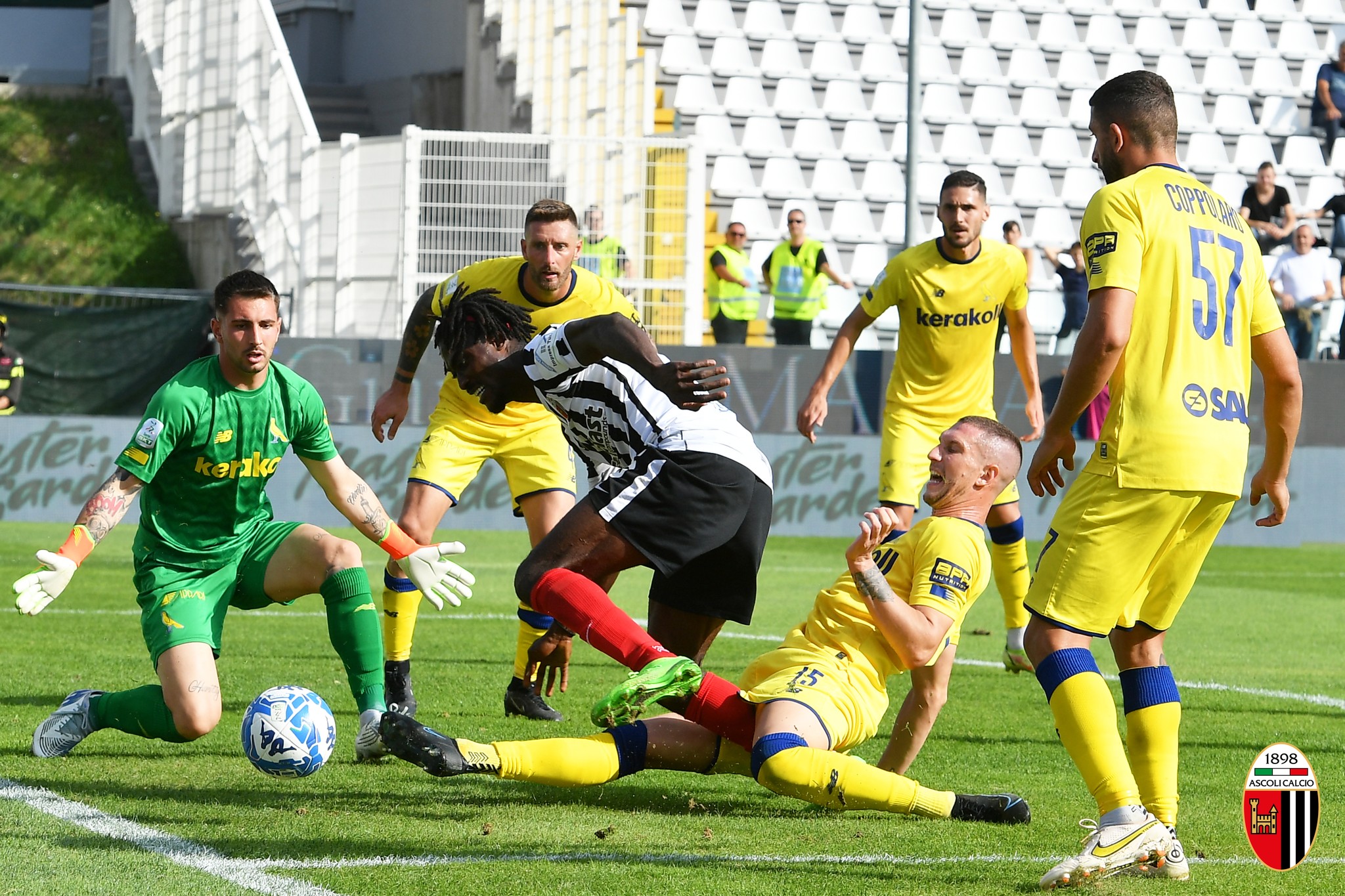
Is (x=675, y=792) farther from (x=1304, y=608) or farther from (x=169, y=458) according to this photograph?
(x=1304, y=608)

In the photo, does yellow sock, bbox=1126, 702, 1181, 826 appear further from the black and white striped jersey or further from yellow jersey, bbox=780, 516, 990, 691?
the black and white striped jersey

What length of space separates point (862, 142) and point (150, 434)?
16664mm

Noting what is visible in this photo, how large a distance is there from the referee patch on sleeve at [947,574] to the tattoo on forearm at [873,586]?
22cm

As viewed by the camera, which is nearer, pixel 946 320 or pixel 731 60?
pixel 946 320

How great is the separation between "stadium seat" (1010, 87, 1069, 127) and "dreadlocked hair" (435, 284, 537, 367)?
676 inches

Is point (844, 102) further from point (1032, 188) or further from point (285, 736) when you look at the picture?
point (285, 736)

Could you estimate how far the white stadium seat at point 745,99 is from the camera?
67.3 feet

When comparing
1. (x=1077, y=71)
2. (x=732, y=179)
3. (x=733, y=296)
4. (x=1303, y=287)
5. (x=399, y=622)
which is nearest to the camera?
(x=399, y=622)

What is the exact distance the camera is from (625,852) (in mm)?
4418

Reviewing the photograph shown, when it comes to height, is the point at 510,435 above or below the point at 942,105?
below

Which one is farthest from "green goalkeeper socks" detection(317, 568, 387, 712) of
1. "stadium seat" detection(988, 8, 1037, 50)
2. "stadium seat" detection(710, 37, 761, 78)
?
"stadium seat" detection(988, 8, 1037, 50)

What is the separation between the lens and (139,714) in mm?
5309

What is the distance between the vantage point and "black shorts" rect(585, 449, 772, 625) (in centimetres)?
496

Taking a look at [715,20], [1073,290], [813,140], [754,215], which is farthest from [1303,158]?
[715,20]
